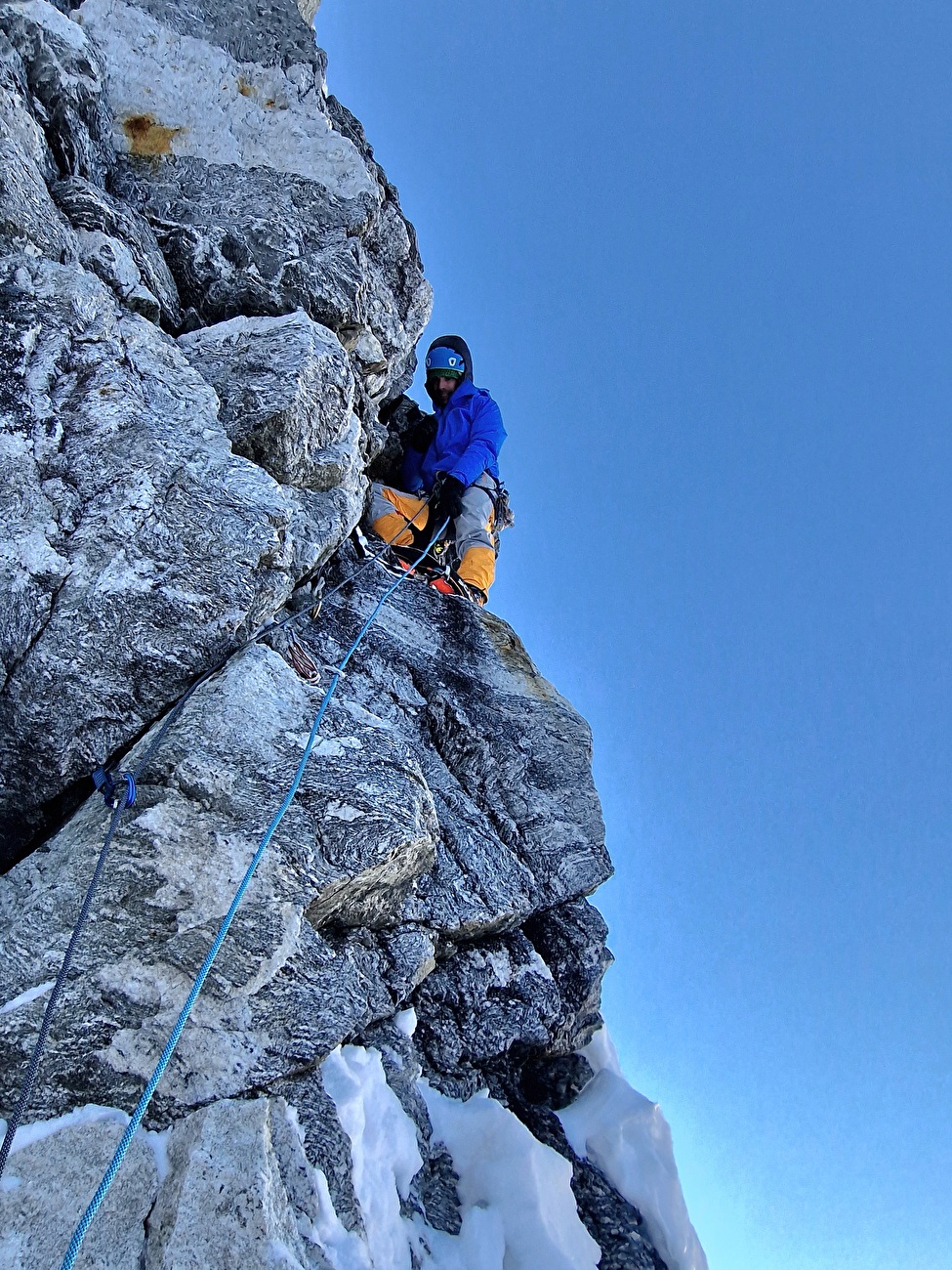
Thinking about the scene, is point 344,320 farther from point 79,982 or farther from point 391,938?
point 79,982

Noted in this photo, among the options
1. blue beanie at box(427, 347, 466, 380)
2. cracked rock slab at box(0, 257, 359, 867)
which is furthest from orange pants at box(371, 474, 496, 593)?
A: cracked rock slab at box(0, 257, 359, 867)

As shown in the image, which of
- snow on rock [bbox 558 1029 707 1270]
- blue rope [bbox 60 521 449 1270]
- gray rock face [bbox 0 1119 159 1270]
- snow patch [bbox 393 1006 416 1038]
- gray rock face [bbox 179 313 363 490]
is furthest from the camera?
gray rock face [bbox 179 313 363 490]

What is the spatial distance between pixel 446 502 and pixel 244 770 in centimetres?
459

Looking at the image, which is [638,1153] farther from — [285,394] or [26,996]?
[285,394]

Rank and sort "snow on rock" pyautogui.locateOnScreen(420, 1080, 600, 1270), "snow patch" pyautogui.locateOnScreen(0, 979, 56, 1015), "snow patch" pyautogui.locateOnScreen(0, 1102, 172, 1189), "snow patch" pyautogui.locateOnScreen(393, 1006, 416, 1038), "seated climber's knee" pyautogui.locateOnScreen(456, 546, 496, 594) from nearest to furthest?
"snow patch" pyautogui.locateOnScreen(0, 1102, 172, 1189) < "snow patch" pyautogui.locateOnScreen(0, 979, 56, 1015) < "snow on rock" pyautogui.locateOnScreen(420, 1080, 600, 1270) < "snow patch" pyautogui.locateOnScreen(393, 1006, 416, 1038) < "seated climber's knee" pyautogui.locateOnScreen(456, 546, 496, 594)

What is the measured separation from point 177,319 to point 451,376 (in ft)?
13.3

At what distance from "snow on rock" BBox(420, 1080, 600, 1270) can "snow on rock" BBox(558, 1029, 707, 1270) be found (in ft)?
2.63

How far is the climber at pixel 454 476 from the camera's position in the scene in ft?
27.7

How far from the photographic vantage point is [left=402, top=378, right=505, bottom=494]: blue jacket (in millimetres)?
9344

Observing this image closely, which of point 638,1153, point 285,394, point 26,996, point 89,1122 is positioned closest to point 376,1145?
point 89,1122

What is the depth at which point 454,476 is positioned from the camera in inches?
343

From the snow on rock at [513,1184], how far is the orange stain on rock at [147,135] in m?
7.92

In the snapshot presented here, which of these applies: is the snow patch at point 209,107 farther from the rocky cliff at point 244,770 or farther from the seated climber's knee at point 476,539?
the seated climber's knee at point 476,539

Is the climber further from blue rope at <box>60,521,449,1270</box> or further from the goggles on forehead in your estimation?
blue rope at <box>60,521,449,1270</box>
